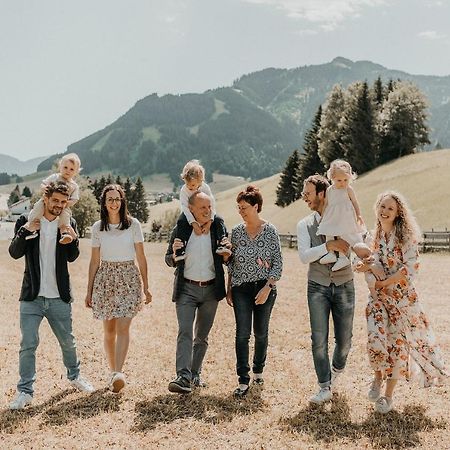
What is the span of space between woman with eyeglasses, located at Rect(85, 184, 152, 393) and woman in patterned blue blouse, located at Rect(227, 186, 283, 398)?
1423mm

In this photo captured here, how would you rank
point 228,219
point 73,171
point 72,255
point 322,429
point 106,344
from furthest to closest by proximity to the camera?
point 228,219 → point 73,171 → point 106,344 → point 72,255 → point 322,429

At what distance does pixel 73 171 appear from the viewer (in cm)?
851

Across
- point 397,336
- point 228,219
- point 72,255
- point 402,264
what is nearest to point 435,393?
point 397,336

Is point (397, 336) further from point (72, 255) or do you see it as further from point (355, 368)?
point (72, 255)

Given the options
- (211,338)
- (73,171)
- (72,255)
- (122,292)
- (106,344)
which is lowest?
(211,338)

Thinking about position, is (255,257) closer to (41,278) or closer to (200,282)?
(200,282)

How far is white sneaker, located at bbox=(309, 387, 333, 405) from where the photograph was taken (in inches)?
273

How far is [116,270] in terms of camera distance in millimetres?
7562

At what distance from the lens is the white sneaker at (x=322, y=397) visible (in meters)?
6.92

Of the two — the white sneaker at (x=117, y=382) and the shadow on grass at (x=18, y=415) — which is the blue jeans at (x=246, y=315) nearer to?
the white sneaker at (x=117, y=382)

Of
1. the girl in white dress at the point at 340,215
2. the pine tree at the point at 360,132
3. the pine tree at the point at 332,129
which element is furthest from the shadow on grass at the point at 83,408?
the pine tree at the point at 332,129

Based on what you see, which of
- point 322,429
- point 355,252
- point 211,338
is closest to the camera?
point 322,429

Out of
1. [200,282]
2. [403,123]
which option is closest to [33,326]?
[200,282]

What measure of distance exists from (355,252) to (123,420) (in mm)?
3686
